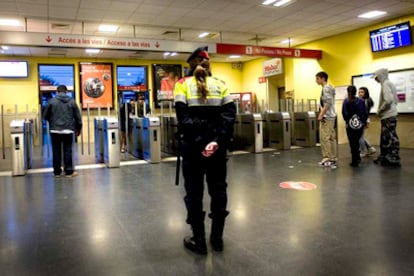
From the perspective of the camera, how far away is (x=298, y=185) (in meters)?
4.58

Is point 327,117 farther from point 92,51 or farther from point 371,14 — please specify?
point 92,51

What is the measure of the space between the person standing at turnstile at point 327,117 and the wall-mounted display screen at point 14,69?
31.7 feet

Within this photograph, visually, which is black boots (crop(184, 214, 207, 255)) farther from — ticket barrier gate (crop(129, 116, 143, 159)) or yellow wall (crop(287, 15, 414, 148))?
yellow wall (crop(287, 15, 414, 148))

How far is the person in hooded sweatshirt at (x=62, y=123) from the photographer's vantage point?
558 centimetres

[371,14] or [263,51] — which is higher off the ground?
[371,14]

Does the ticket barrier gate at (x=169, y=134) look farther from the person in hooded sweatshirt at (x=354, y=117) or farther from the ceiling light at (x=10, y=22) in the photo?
the ceiling light at (x=10, y=22)

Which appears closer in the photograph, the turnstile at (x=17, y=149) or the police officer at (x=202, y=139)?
the police officer at (x=202, y=139)

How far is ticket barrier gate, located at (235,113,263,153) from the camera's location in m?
8.37

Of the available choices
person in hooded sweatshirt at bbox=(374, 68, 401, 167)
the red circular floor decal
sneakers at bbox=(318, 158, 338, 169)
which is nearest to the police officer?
the red circular floor decal

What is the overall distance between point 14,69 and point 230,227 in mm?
10896

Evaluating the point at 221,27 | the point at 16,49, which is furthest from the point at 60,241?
the point at 16,49

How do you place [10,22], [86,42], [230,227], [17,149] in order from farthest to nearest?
1. [10,22]
2. [86,42]
3. [17,149]
4. [230,227]


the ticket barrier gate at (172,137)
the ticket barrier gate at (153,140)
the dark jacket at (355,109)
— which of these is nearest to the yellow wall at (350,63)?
the dark jacket at (355,109)

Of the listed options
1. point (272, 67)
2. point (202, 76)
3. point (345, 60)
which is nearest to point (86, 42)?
point (202, 76)
